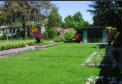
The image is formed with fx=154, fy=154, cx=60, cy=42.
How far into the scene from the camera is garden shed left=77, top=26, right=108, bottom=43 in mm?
15969

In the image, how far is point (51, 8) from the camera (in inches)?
874

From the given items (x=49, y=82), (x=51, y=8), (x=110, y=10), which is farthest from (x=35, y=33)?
(x=49, y=82)

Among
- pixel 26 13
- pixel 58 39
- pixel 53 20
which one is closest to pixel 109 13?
pixel 58 39

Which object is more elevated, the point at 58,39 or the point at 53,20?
the point at 53,20

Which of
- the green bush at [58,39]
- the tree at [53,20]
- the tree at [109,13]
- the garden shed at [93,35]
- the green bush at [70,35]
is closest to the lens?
the tree at [109,13]

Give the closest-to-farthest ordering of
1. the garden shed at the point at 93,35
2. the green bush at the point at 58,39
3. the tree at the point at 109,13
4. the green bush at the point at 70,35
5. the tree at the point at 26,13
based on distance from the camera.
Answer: the tree at the point at 109,13 → the garden shed at the point at 93,35 → the green bush at the point at 70,35 → the green bush at the point at 58,39 → the tree at the point at 26,13

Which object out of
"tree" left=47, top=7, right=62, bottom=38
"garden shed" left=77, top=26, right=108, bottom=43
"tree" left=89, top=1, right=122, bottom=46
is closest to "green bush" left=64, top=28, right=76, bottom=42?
"garden shed" left=77, top=26, right=108, bottom=43

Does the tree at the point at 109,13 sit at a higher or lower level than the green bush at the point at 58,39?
higher

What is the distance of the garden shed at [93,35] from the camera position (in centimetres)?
1597

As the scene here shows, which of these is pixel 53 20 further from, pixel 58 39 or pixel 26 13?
pixel 58 39

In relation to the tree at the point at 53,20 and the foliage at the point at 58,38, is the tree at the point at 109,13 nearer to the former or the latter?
the foliage at the point at 58,38

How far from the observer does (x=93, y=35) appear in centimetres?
1639

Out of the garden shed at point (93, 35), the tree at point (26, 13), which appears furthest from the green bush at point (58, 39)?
the tree at point (26, 13)

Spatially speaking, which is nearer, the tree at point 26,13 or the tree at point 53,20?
the tree at point 26,13
